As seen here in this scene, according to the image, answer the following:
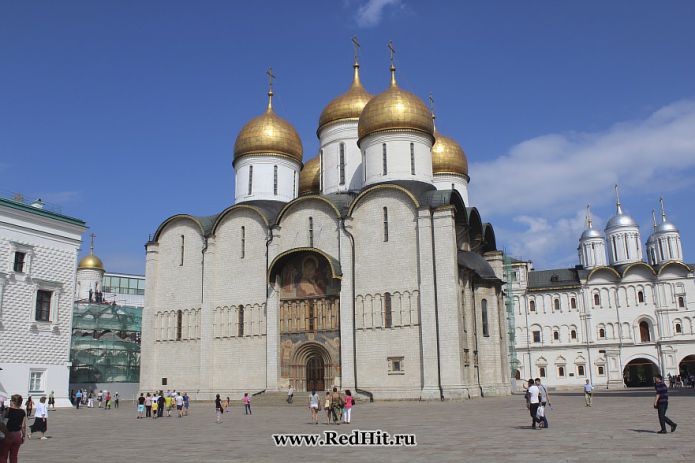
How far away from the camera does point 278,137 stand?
34.8 m

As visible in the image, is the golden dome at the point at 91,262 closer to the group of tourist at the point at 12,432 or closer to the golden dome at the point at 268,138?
the golden dome at the point at 268,138

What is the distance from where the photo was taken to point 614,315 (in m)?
52.1

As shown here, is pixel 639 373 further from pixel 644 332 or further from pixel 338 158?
pixel 338 158

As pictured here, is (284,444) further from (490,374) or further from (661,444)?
(490,374)

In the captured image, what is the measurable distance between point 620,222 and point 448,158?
26.8 meters

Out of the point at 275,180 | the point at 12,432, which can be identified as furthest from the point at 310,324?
the point at 12,432

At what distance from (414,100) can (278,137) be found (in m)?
7.87

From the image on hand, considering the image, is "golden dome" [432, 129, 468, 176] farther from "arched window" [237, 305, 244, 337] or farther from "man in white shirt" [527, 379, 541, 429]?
"man in white shirt" [527, 379, 541, 429]

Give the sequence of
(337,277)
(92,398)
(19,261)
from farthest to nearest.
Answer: (92,398)
(337,277)
(19,261)

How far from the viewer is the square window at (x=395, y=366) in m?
27.0

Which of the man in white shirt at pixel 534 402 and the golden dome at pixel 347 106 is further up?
the golden dome at pixel 347 106

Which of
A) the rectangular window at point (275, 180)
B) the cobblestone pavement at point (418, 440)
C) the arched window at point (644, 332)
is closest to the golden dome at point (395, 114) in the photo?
the rectangular window at point (275, 180)

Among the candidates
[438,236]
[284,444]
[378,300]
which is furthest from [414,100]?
[284,444]

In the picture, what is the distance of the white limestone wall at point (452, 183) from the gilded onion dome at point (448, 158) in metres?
0.24
